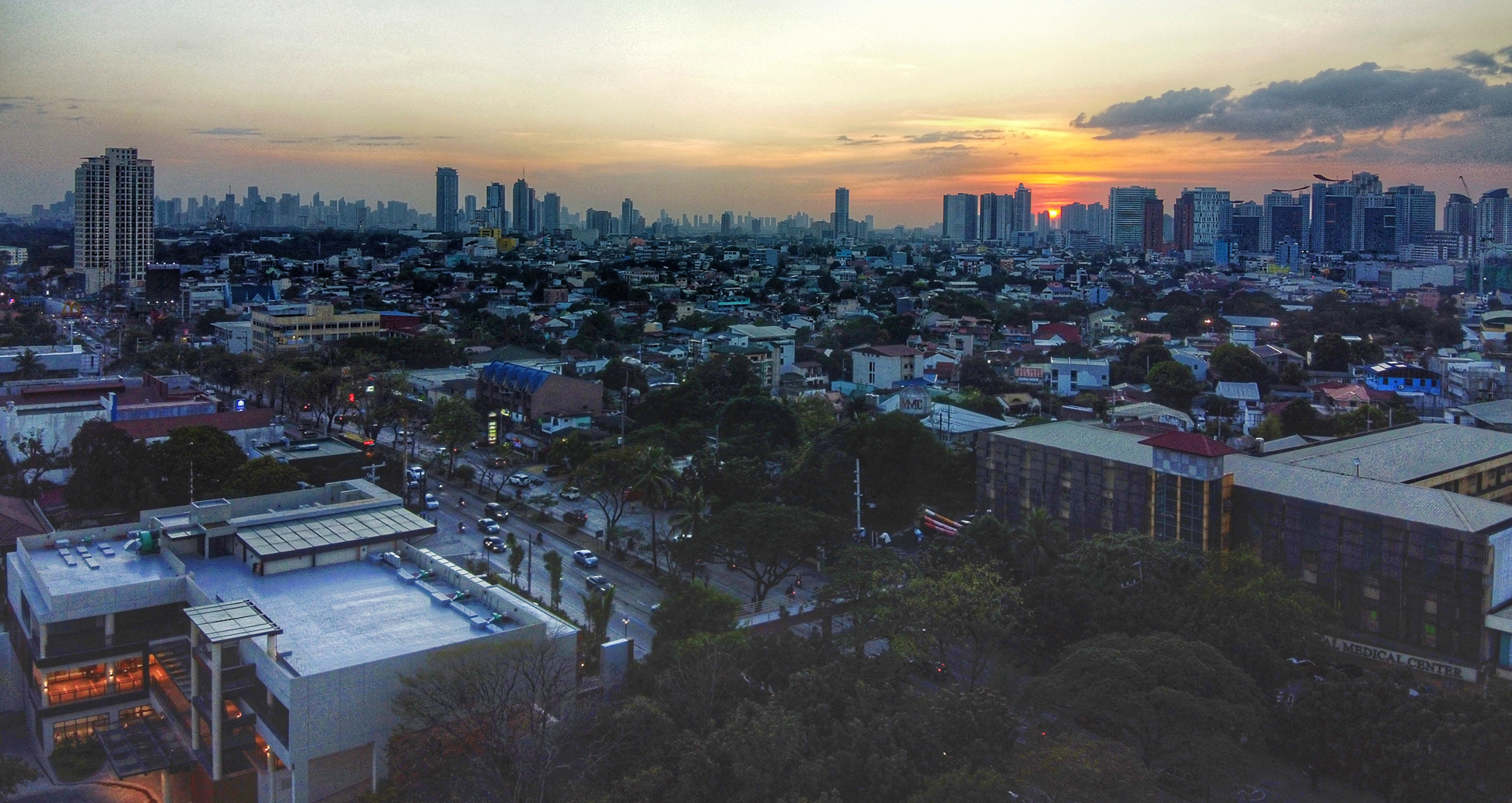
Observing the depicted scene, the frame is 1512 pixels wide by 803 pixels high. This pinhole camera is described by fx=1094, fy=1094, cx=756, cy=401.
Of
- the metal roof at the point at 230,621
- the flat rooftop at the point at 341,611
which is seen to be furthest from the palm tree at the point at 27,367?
the metal roof at the point at 230,621

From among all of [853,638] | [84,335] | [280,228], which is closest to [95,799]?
[853,638]

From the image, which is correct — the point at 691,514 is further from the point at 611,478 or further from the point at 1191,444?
the point at 1191,444

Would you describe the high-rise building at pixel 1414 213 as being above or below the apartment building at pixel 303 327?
above

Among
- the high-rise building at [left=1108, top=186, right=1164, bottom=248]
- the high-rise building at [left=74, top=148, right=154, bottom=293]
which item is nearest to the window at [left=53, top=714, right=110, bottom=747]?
the high-rise building at [left=74, top=148, right=154, bottom=293]

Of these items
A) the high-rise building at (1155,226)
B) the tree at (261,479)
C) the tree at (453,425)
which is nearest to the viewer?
the tree at (261,479)

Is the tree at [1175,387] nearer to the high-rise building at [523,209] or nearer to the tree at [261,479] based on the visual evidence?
the tree at [261,479]

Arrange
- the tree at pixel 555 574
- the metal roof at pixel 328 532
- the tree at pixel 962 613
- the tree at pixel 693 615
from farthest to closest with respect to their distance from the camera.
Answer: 1. the tree at pixel 555 574
2. the metal roof at pixel 328 532
3. the tree at pixel 693 615
4. the tree at pixel 962 613
